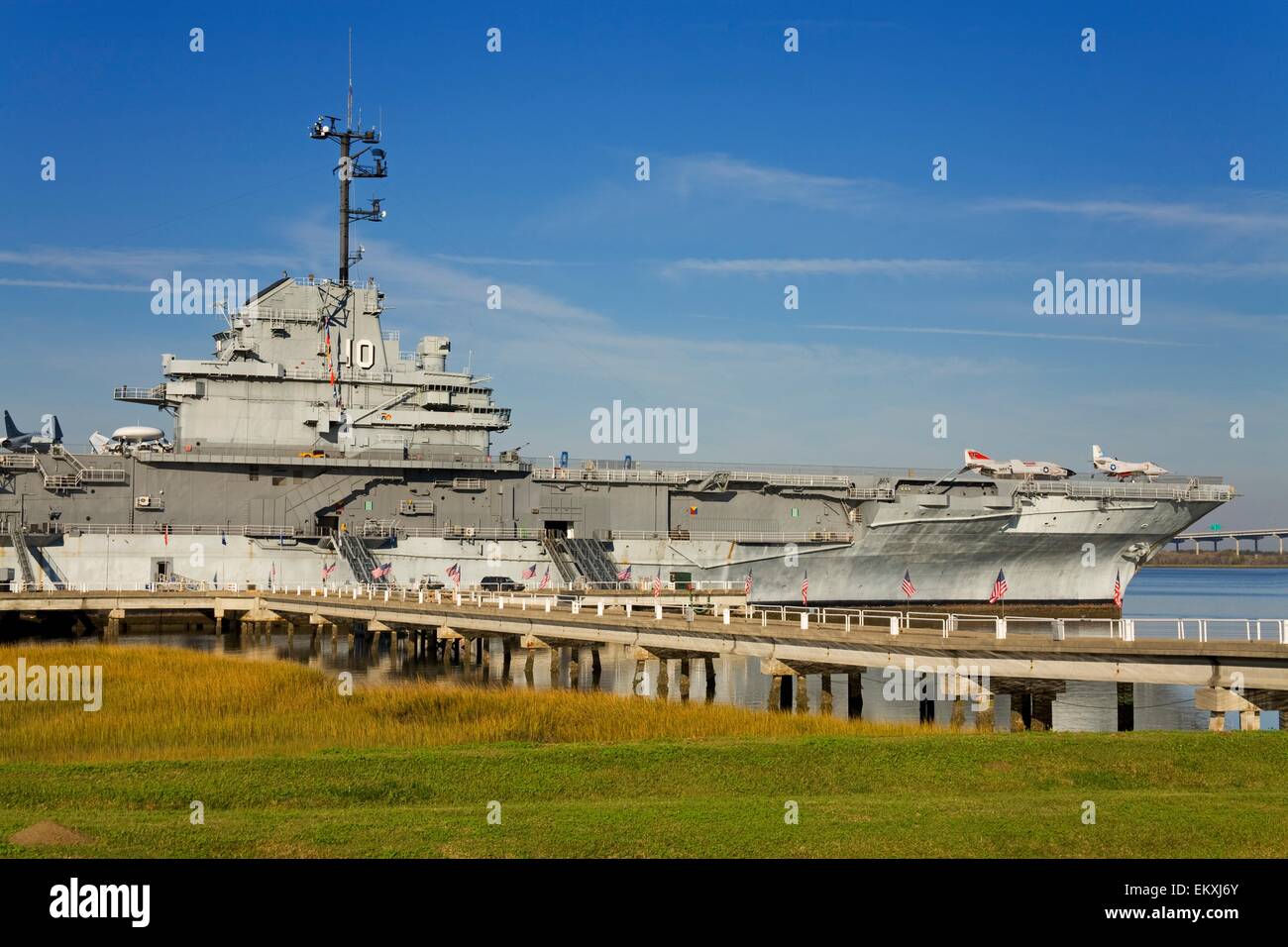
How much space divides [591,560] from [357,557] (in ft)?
33.6

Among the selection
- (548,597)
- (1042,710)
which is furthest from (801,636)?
(548,597)

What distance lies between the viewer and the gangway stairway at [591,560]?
56.7 metres

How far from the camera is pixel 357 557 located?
56.0 metres

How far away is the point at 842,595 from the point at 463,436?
1904 cm

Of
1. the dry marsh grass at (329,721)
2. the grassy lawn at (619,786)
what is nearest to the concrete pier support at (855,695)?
the dry marsh grass at (329,721)

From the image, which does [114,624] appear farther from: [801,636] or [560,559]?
[801,636]

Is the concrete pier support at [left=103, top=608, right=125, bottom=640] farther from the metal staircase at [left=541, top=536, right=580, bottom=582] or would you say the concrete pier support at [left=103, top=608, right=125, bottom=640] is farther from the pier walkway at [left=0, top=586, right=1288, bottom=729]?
the metal staircase at [left=541, top=536, right=580, bottom=582]

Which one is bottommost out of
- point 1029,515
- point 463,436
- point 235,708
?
point 235,708

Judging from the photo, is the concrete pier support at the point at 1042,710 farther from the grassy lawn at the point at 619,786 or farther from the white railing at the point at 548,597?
the white railing at the point at 548,597

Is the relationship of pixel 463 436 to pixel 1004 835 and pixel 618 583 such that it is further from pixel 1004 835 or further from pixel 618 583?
pixel 1004 835

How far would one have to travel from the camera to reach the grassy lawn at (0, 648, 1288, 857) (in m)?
13.9

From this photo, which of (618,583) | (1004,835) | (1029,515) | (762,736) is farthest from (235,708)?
(1029,515)
